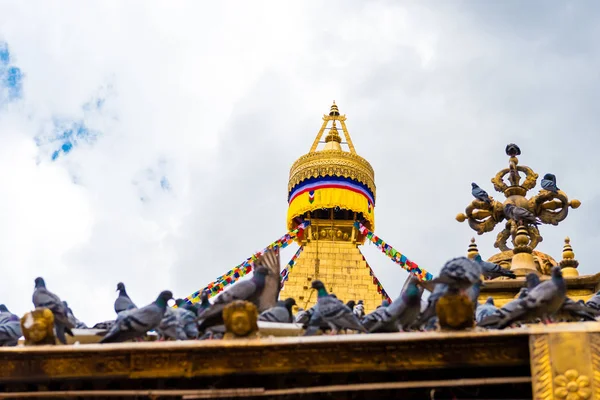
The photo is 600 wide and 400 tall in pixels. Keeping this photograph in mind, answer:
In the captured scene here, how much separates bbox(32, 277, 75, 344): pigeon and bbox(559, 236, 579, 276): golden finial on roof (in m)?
8.00

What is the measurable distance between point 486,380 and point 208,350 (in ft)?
7.54

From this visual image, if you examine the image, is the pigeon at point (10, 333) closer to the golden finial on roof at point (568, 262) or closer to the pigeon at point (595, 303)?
the pigeon at point (595, 303)

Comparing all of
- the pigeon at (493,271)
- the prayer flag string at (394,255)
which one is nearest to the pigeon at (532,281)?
the pigeon at (493,271)

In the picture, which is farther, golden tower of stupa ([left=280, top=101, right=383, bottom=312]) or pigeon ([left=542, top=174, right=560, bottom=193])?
golden tower of stupa ([left=280, top=101, right=383, bottom=312])

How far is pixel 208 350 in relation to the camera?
7.66m

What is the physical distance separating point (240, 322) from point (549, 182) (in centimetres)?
908

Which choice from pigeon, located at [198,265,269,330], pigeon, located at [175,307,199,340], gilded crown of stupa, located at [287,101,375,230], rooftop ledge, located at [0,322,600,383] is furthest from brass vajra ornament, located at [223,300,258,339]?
gilded crown of stupa, located at [287,101,375,230]

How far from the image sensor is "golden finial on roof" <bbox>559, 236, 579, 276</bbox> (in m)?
14.0

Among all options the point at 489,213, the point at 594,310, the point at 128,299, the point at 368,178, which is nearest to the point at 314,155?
the point at 368,178

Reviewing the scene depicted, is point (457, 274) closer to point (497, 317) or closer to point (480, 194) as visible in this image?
point (497, 317)

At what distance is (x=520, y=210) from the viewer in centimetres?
1484

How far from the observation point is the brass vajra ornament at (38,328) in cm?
799

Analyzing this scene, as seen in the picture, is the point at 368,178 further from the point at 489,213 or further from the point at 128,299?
the point at 128,299

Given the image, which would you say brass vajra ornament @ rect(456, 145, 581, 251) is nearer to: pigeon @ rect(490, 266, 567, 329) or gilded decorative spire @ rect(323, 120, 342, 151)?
pigeon @ rect(490, 266, 567, 329)
